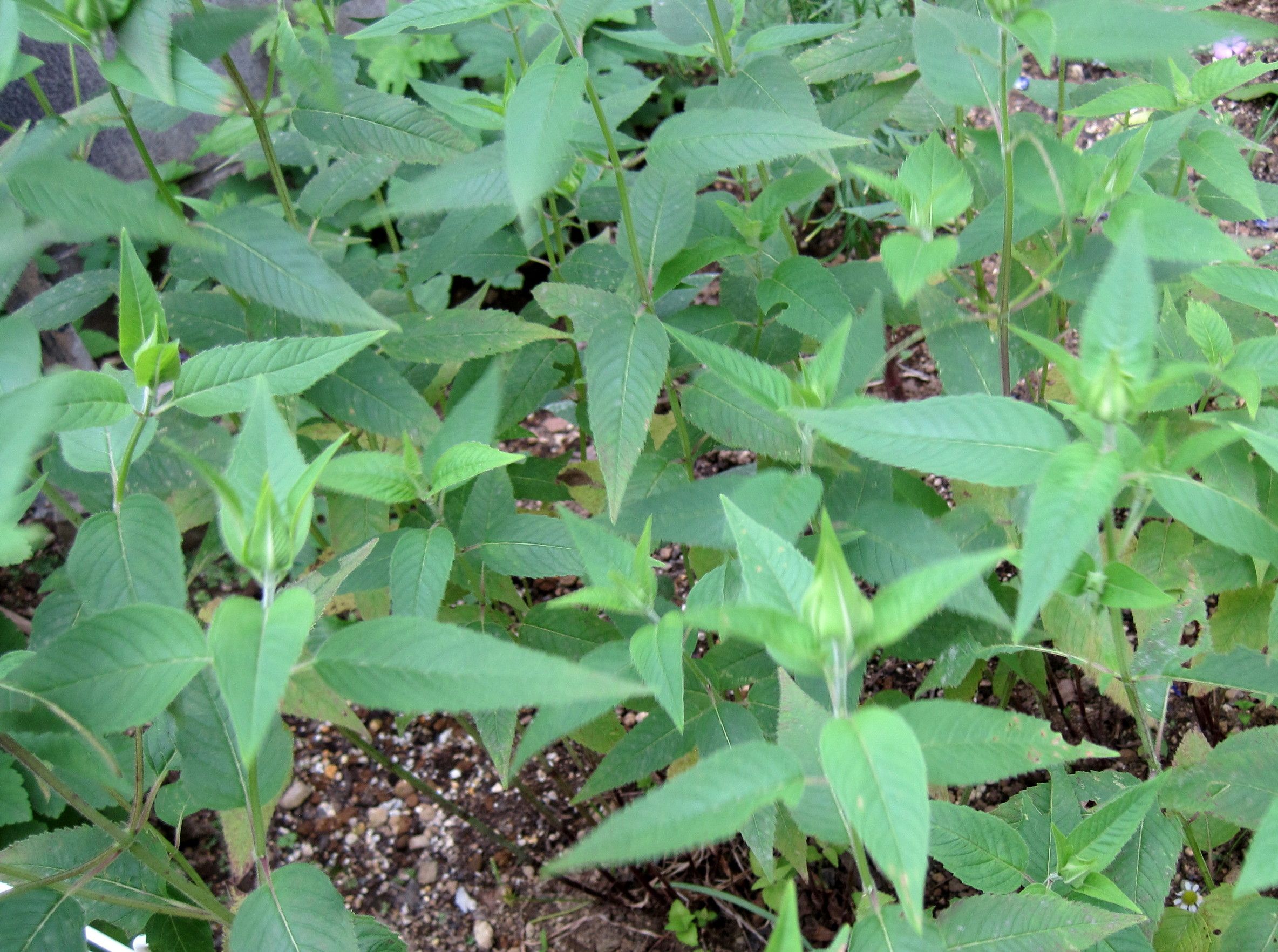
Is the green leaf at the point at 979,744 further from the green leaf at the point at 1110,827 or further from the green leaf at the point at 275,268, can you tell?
the green leaf at the point at 275,268

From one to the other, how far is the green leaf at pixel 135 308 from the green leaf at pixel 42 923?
0.66m

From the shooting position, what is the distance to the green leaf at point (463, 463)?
130 centimetres

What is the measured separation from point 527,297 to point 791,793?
3.38 meters

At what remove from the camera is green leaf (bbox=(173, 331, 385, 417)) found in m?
1.23

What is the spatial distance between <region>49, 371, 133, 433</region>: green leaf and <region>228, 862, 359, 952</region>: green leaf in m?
0.60

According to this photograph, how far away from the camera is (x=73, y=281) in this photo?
181 centimetres

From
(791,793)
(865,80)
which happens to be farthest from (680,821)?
(865,80)

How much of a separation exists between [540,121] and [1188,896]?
5.91 feet

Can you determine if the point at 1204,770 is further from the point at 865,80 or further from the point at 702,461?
the point at 865,80

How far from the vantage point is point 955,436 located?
983 mm

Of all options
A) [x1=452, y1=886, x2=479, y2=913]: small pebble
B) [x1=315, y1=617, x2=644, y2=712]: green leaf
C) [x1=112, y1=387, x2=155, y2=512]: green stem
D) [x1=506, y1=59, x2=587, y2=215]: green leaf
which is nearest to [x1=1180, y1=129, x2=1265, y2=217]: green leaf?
[x1=506, y1=59, x2=587, y2=215]: green leaf

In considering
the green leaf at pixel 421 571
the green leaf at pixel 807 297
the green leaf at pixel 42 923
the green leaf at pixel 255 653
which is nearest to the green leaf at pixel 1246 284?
the green leaf at pixel 807 297

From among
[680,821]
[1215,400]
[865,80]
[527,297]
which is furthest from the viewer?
[527,297]

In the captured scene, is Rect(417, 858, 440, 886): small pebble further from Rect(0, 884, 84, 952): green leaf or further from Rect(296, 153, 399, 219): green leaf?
Answer: Rect(296, 153, 399, 219): green leaf
